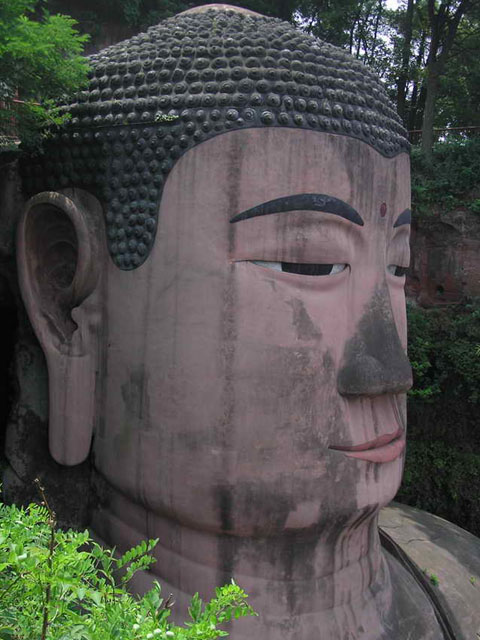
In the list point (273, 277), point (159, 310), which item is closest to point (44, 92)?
point (159, 310)

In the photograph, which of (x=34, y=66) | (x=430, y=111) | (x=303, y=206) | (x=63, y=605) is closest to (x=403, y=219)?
(x=303, y=206)

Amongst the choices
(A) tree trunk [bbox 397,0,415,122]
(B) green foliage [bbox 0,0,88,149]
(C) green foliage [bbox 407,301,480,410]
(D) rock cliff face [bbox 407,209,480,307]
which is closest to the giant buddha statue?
(B) green foliage [bbox 0,0,88,149]

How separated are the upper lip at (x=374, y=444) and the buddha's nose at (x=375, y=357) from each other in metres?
0.28

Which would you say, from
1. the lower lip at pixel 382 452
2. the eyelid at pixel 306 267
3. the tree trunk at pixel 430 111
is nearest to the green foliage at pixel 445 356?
the tree trunk at pixel 430 111

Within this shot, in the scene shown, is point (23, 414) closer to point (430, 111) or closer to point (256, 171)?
point (256, 171)

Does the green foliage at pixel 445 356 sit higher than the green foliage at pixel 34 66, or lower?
lower

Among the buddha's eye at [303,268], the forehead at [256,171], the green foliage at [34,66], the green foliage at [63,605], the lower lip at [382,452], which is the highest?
the green foliage at [34,66]

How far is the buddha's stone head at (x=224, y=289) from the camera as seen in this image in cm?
300

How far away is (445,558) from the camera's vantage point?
4418 mm

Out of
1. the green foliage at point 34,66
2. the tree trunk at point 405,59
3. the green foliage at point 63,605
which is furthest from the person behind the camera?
the tree trunk at point 405,59

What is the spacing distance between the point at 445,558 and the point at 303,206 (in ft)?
9.75

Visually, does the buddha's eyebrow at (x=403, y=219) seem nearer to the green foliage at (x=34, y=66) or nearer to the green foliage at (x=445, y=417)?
the green foliage at (x=34, y=66)

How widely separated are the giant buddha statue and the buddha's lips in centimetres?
1

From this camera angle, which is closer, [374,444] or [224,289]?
[224,289]
